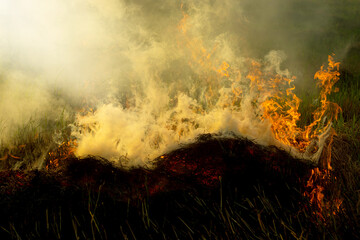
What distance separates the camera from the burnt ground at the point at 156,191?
2.05 metres

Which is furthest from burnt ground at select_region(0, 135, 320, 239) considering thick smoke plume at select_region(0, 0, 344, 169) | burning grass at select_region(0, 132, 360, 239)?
thick smoke plume at select_region(0, 0, 344, 169)

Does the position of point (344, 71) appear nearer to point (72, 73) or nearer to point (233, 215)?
point (72, 73)

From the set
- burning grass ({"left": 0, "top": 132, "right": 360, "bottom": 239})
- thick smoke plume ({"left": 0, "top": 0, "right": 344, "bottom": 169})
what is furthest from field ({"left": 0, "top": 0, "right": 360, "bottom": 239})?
thick smoke plume ({"left": 0, "top": 0, "right": 344, "bottom": 169})

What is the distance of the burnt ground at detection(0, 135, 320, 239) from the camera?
2.05 meters

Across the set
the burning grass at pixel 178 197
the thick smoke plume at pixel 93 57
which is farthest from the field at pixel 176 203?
the thick smoke plume at pixel 93 57

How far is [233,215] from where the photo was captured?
203 centimetres

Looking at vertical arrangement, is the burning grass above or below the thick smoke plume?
below

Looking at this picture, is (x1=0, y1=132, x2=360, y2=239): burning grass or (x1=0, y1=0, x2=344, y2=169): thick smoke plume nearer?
(x1=0, y1=132, x2=360, y2=239): burning grass

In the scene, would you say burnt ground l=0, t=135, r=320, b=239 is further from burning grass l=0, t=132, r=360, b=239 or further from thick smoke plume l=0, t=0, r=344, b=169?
thick smoke plume l=0, t=0, r=344, b=169

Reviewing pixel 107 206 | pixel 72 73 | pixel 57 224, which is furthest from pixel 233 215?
pixel 72 73

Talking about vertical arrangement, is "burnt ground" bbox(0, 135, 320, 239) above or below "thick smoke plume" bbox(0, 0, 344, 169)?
below

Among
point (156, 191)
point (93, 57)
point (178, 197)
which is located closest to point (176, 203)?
point (178, 197)

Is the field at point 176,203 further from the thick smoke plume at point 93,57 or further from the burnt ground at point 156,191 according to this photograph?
the thick smoke plume at point 93,57

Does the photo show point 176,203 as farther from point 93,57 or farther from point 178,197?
point 93,57
